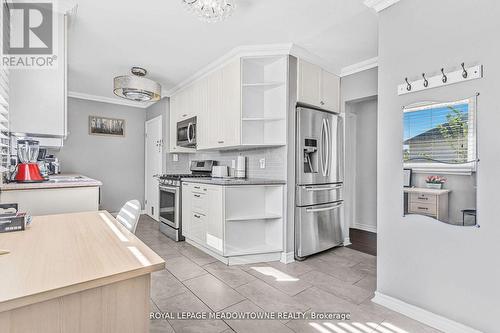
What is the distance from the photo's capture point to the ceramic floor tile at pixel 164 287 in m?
2.18

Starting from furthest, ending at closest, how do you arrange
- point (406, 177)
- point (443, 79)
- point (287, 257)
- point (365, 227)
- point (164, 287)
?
point (365, 227) < point (287, 257) < point (164, 287) < point (406, 177) < point (443, 79)

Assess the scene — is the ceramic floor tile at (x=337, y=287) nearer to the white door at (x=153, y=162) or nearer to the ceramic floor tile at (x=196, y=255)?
the ceramic floor tile at (x=196, y=255)

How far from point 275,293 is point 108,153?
4.75 m

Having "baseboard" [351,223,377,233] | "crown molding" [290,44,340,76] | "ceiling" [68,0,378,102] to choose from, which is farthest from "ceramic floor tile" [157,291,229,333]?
"baseboard" [351,223,377,233]

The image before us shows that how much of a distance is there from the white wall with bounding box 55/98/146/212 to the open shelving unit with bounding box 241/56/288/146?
361 cm

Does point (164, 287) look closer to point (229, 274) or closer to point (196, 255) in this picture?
point (229, 274)

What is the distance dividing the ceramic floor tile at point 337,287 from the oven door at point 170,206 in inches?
80.9

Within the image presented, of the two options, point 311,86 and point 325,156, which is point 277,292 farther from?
point 311,86

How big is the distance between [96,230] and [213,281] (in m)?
1.47

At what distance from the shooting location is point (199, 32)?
2.76m

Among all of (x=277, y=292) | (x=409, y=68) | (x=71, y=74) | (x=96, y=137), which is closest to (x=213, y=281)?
(x=277, y=292)

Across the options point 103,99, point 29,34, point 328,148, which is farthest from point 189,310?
point 103,99

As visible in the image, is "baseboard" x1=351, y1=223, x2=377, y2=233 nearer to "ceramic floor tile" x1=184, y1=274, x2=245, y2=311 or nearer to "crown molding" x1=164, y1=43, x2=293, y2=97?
"ceramic floor tile" x1=184, y1=274, x2=245, y2=311

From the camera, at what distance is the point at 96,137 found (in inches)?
209
